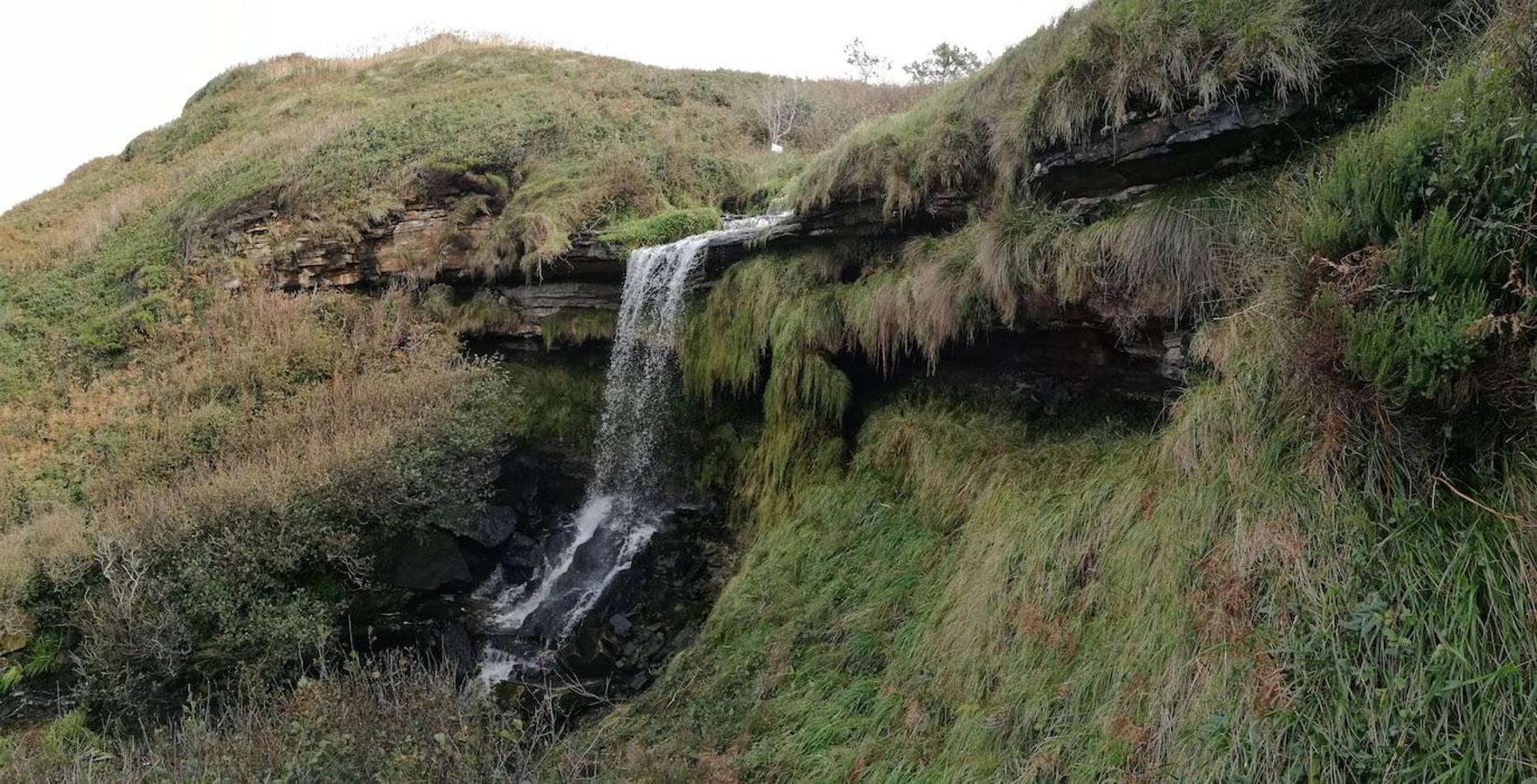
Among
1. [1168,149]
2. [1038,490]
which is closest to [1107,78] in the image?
[1168,149]

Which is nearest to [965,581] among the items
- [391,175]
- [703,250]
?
[703,250]

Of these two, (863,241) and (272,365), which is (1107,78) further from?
(272,365)

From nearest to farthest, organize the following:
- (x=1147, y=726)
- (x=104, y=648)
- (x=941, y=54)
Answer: (x=1147, y=726) → (x=104, y=648) → (x=941, y=54)

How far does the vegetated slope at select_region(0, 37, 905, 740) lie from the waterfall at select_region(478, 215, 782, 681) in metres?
0.94

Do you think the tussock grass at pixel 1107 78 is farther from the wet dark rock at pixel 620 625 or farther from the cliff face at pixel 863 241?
the wet dark rock at pixel 620 625

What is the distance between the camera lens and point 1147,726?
3201mm

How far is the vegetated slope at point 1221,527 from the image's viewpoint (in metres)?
2.58

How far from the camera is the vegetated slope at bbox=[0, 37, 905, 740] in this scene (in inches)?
280

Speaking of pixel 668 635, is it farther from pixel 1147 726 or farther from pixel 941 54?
pixel 941 54

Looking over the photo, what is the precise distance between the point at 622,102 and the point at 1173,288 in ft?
51.0

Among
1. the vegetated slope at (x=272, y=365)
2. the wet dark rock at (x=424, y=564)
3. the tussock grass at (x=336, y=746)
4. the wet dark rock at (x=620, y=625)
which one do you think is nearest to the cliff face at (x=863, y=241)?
the vegetated slope at (x=272, y=365)

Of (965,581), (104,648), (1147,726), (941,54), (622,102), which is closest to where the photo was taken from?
(1147,726)

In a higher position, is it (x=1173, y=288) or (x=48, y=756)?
(x=1173, y=288)

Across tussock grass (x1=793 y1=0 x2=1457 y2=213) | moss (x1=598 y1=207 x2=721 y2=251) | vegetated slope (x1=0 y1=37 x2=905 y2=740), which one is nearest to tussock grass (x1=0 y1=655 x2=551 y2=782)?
vegetated slope (x1=0 y1=37 x2=905 y2=740)
